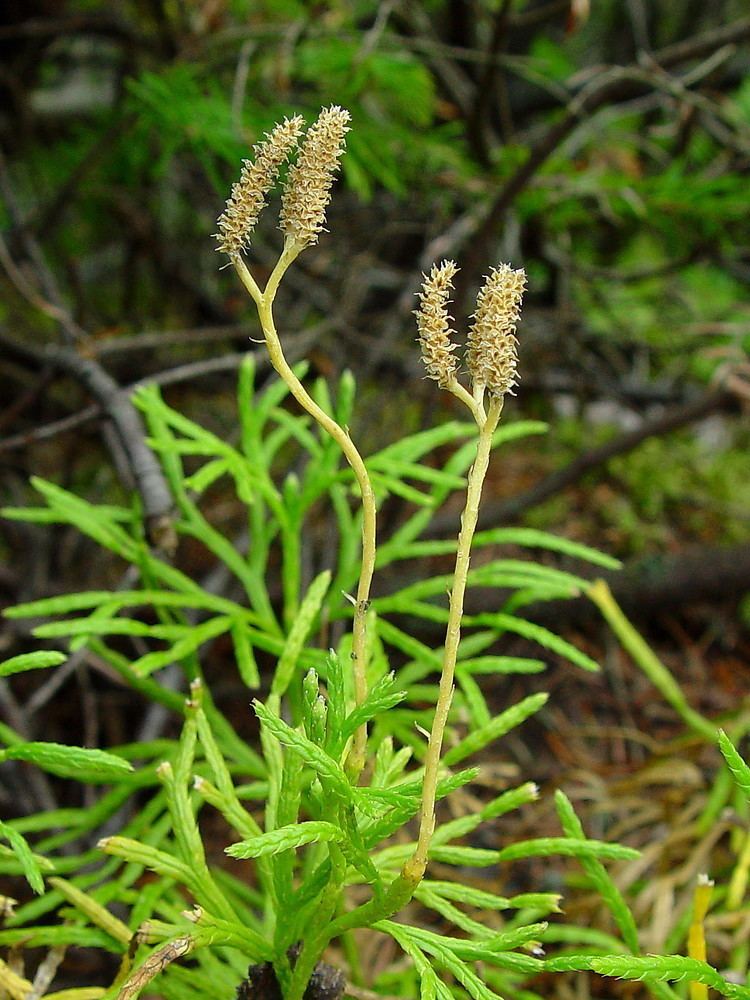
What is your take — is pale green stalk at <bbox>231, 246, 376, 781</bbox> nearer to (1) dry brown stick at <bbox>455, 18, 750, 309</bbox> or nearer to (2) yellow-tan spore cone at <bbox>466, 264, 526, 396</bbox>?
(2) yellow-tan spore cone at <bbox>466, 264, 526, 396</bbox>

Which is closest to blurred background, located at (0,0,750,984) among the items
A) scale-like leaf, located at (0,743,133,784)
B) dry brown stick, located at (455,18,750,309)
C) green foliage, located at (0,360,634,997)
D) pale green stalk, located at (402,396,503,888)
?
dry brown stick, located at (455,18,750,309)

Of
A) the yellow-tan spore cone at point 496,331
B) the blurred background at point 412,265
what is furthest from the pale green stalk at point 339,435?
the blurred background at point 412,265

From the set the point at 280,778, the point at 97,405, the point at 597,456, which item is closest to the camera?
the point at 280,778

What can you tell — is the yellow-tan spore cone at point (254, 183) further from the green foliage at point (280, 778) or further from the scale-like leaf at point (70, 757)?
the scale-like leaf at point (70, 757)

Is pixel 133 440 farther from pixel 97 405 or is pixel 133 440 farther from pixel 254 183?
pixel 254 183

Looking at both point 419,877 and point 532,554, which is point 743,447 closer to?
point 532,554

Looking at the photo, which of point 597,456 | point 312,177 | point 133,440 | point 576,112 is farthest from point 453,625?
point 597,456
